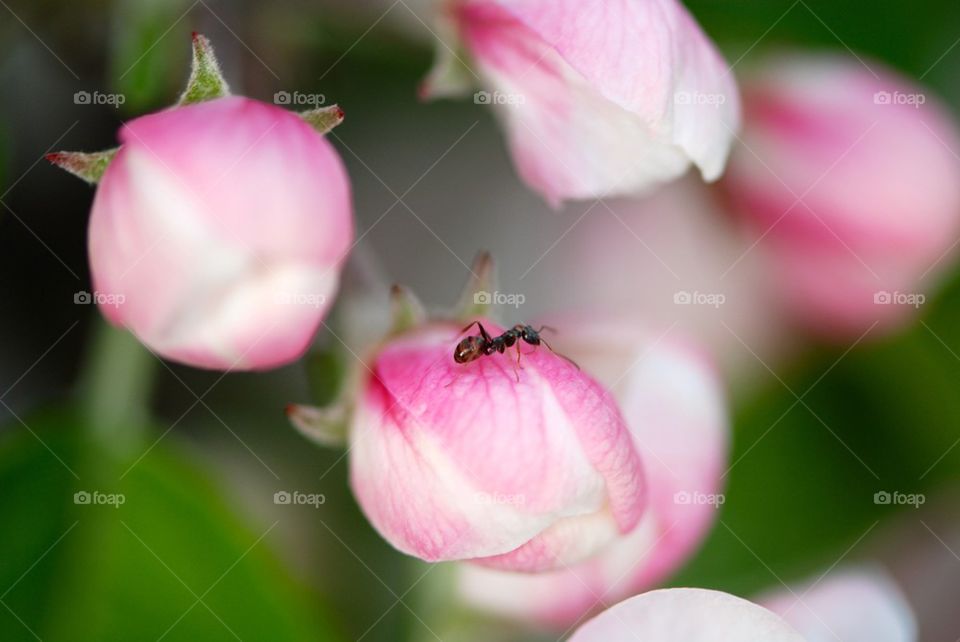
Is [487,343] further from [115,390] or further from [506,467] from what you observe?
[115,390]

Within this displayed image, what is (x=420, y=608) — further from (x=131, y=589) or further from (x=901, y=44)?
(x=901, y=44)

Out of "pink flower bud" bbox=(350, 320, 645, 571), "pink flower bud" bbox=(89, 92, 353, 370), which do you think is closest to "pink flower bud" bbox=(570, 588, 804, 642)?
"pink flower bud" bbox=(350, 320, 645, 571)

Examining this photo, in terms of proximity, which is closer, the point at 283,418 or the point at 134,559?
the point at 134,559

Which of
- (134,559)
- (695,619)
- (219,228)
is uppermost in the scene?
(219,228)

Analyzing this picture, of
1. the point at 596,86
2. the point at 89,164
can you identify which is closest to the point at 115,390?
the point at 89,164

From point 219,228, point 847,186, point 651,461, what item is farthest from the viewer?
point 847,186

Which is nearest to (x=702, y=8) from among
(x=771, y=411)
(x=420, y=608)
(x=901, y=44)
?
(x=901, y=44)
